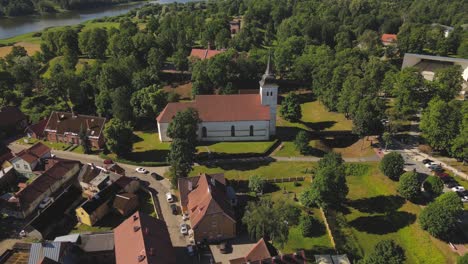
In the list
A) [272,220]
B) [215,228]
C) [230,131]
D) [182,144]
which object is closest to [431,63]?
[230,131]

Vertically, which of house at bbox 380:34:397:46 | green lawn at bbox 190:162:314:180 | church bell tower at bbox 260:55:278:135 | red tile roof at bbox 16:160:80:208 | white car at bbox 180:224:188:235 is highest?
house at bbox 380:34:397:46

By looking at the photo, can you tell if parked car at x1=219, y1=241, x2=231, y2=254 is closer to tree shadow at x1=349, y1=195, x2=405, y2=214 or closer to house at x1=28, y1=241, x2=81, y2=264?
house at x1=28, y1=241, x2=81, y2=264

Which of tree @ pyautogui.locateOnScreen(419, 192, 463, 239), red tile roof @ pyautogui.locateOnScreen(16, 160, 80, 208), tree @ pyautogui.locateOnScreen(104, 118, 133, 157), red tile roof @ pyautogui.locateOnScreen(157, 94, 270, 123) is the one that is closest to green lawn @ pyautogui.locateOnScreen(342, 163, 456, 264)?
tree @ pyautogui.locateOnScreen(419, 192, 463, 239)

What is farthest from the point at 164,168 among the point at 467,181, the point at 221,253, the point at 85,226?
the point at 467,181

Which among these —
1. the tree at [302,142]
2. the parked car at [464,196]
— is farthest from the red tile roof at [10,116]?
the parked car at [464,196]

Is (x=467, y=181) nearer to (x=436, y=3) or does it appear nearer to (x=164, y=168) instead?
(x=164, y=168)

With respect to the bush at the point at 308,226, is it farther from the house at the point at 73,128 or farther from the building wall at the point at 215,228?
the house at the point at 73,128

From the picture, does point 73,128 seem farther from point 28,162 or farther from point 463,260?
point 463,260
